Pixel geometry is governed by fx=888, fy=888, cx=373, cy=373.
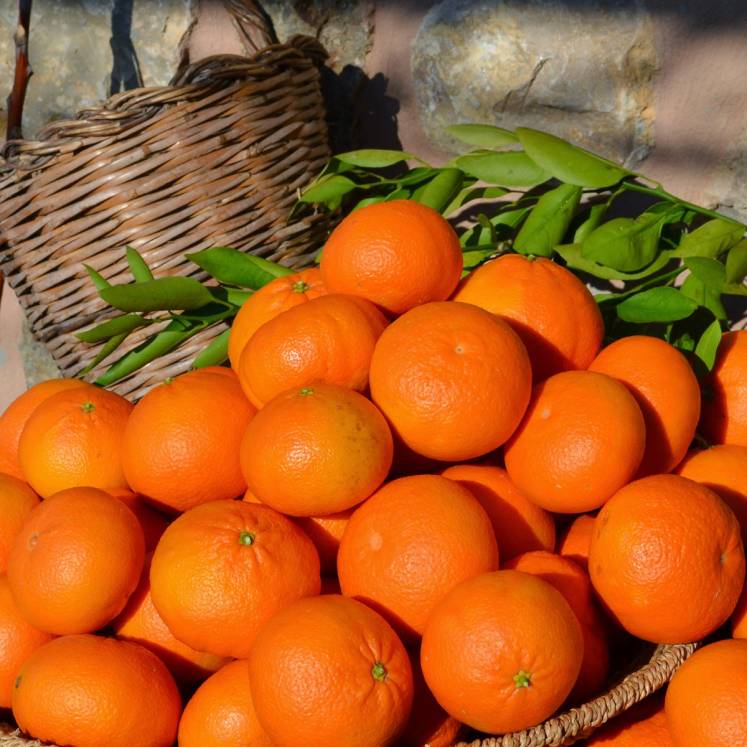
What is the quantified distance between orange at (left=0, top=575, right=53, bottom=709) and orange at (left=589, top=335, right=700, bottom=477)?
620 millimetres

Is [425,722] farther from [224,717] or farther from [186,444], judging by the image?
[186,444]

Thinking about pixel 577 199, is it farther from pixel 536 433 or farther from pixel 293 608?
pixel 293 608

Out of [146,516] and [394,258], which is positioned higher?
[394,258]

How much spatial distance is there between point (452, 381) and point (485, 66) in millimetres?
685

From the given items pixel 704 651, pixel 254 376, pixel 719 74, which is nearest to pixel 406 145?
pixel 719 74

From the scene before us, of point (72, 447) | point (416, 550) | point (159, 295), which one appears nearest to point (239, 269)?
point (159, 295)

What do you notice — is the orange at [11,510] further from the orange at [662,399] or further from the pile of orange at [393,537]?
the orange at [662,399]

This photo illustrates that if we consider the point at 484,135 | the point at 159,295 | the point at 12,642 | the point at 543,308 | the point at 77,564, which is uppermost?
the point at 484,135

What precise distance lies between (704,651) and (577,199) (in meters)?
0.59

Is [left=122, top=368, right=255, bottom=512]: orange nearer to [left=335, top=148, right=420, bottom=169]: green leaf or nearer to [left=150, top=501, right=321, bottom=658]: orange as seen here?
[left=150, top=501, right=321, bottom=658]: orange

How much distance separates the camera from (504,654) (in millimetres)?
668

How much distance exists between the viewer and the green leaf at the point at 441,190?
47.3 inches

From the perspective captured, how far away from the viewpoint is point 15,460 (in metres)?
1.07

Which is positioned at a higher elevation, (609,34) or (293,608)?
(609,34)
